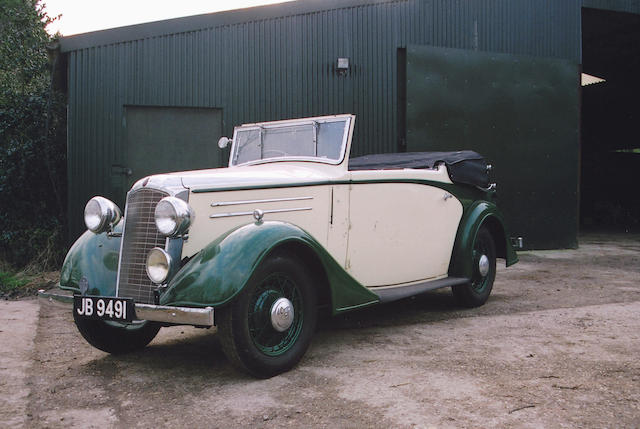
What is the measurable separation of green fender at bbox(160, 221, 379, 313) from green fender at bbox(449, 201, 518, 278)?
6.80 ft

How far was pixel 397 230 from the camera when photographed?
15.4ft

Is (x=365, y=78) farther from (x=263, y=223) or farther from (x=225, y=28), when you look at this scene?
(x=263, y=223)

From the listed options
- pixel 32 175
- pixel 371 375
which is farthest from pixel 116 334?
pixel 32 175

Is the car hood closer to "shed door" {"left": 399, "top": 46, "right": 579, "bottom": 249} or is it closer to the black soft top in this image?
the black soft top

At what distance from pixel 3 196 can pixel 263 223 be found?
260 inches

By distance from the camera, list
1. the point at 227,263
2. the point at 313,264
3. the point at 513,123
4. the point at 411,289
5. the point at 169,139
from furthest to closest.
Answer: the point at 513,123, the point at 169,139, the point at 411,289, the point at 313,264, the point at 227,263

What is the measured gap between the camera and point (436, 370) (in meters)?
3.50

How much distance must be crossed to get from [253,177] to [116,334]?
4.67 feet

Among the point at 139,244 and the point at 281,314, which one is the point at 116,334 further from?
the point at 281,314

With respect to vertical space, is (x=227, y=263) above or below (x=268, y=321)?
above

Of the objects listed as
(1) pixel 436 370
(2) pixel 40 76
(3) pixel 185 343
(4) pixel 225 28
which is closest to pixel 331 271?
(1) pixel 436 370

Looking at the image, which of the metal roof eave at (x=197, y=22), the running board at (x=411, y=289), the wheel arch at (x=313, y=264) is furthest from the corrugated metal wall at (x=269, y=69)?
the wheel arch at (x=313, y=264)

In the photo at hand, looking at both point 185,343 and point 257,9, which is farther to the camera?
point 257,9

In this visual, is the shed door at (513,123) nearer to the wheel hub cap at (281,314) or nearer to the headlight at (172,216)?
the wheel hub cap at (281,314)
